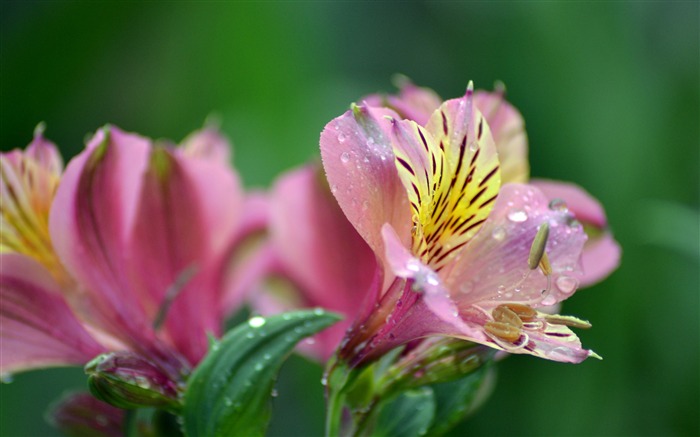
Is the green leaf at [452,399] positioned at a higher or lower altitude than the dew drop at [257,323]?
lower

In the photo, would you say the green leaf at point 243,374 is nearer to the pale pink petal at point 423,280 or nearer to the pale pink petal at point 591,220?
the pale pink petal at point 423,280

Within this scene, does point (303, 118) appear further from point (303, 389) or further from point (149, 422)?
point (149, 422)

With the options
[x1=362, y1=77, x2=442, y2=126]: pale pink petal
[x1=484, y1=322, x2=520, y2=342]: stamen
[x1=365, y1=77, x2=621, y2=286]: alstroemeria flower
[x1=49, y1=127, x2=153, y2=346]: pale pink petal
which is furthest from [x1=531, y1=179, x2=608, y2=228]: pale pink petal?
[x1=49, y1=127, x2=153, y2=346]: pale pink petal

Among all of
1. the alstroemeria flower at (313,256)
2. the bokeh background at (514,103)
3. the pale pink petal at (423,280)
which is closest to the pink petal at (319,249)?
the alstroemeria flower at (313,256)

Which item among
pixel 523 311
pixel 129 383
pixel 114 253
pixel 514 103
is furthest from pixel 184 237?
pixel 514 103

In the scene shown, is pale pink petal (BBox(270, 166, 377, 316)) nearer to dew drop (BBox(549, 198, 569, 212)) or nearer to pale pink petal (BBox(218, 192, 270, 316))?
pale pink petal (BBox(218, 192, 270, 316))

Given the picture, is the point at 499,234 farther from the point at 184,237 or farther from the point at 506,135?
the point at 184,237
